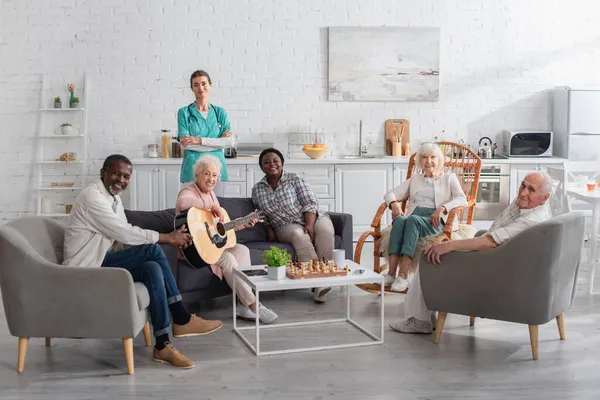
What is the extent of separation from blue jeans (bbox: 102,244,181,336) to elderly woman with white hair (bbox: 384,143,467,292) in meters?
1.59

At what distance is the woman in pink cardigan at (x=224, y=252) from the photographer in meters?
4.64

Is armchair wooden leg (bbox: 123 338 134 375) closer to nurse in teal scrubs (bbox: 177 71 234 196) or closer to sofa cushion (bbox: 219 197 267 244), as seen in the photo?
sofa cushion (bbox: 219 197 267 244)

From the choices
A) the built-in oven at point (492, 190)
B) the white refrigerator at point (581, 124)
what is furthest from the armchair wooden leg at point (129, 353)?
the white refrigerator at point (581, 124)

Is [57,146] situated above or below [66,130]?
below

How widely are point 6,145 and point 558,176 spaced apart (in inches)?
213

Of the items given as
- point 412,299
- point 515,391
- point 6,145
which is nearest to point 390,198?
→ point 412,299

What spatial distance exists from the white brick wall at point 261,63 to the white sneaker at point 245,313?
3433 millimetres

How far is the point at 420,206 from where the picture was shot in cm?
529

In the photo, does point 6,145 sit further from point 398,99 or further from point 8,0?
point 398,99

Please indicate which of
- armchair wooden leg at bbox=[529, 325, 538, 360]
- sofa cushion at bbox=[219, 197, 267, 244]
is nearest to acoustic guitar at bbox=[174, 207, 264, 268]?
sofa cushion at bbox=[219, 197, 267, 244]

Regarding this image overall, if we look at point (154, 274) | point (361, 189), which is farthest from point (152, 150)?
point (154, 274)

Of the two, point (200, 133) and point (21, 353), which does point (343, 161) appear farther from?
point (21, 353)

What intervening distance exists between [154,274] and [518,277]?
1.86m

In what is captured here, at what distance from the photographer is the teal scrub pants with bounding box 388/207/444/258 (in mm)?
4992
